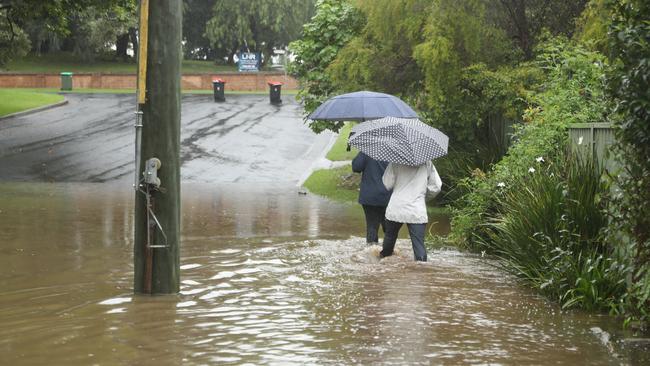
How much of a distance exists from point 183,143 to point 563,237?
83.8ft

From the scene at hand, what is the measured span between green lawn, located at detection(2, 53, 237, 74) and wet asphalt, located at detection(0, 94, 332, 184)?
2172 centimetres

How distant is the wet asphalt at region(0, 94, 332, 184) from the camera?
2755 cm

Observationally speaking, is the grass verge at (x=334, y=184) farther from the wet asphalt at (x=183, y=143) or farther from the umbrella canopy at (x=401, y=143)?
the umbrella canopy at (x=401, y=143)

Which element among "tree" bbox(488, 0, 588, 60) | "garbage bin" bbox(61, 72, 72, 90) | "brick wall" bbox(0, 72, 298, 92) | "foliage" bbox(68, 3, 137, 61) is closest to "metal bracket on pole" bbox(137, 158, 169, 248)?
"tree" bbox(488, 0, 588, 60)

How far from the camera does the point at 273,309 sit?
28.7ft

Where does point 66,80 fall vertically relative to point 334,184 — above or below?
above

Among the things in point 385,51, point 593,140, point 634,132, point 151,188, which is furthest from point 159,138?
point 385,51

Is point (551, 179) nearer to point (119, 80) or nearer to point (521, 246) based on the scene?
point (521, 246)

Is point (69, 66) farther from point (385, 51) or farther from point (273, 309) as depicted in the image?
point (273, 309)

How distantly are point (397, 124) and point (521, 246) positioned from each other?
2.16m

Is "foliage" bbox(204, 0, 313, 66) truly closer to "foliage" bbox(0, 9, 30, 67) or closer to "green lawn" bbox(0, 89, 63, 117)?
"green lawn" bbox(0, 89, 63, 117)

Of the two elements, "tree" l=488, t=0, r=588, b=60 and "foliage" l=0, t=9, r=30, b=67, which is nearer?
"tree" l=488, t=0, r=588, b=60

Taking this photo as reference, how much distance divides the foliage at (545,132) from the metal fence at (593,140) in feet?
1.63

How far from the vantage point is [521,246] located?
33.5ft
